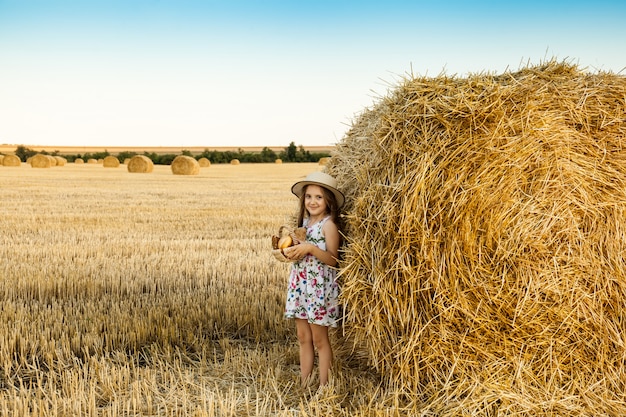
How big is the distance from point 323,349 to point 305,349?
15 centimetres

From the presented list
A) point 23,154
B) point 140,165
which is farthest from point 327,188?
point 23,154

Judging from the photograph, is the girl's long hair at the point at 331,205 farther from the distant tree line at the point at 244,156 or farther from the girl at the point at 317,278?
the distant tree line at the point at 244,156

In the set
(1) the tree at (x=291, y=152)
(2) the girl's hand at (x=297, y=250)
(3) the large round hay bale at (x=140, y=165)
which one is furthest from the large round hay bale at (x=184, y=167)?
(2) the girl's hand at (x=297, y=250)

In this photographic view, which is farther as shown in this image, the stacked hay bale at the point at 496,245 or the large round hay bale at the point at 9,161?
the large round hay bale at the point at 9,161

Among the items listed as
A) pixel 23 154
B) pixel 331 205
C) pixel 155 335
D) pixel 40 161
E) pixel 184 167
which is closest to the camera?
pixel 331 205

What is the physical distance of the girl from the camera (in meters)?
3.92

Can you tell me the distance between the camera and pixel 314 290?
395 cm

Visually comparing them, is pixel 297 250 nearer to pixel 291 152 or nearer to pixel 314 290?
pixel 314 290

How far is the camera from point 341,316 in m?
4.05

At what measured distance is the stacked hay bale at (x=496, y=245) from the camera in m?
3.53

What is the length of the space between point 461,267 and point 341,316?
958mm

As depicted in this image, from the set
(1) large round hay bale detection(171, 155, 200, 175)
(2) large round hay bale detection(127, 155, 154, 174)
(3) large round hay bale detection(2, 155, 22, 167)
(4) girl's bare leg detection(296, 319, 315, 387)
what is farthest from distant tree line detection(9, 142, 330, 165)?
(4) girl's bare leg detection(296, 319, 315, 387)

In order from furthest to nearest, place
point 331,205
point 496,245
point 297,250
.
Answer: point 331,205 → point 297,250 → point 496,245

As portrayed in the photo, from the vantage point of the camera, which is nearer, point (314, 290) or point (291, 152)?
point (314, 290)
